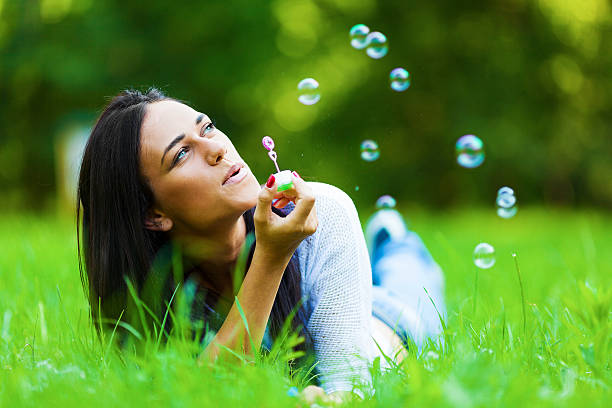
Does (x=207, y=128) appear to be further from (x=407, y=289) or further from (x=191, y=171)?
(x=407, y=289)

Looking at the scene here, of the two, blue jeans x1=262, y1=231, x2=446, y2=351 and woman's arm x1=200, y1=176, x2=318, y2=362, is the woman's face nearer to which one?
woman's arm x1=200, y1=176, x2=318, y2=362

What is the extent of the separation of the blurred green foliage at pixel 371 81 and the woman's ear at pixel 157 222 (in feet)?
29.2

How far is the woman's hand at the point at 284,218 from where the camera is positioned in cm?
148

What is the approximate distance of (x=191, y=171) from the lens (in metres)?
1.71

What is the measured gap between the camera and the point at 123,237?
1.83 meters

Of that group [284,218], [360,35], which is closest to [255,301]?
[284,218]

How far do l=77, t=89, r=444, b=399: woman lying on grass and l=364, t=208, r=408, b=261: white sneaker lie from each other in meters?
1.18

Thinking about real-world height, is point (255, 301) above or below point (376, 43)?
below

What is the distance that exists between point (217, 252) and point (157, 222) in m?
0.19

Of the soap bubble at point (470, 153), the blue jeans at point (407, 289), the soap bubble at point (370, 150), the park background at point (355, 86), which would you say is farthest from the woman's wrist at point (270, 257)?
the park background at point (355, 86)

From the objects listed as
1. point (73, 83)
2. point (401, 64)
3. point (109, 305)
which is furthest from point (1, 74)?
point (109, 305)

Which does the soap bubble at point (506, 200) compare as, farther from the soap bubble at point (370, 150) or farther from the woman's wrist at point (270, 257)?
the woman's wrist at point (270, 257)

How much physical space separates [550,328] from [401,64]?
10.1m

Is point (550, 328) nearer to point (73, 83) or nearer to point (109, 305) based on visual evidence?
point (109, 305)
